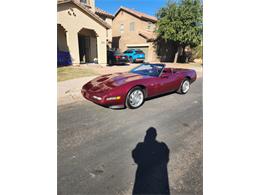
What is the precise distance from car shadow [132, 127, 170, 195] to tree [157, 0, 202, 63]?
15.6 m

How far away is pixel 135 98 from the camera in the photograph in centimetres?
420

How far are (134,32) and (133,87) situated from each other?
18.1 meters

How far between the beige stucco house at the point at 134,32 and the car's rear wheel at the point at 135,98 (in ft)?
53.0

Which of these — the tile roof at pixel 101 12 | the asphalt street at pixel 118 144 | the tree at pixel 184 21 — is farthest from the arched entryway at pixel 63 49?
the tree at pixel 184 21

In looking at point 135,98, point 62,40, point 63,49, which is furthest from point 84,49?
point 135,98

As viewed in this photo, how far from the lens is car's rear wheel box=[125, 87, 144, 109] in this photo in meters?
4.05

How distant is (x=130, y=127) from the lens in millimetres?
3199

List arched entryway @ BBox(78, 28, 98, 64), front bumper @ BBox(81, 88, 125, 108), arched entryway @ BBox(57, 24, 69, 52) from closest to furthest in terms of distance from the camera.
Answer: front bumper @ BBox(81, 88, 125, 108)
arched entryway @ BBox(57, 24, 69, 52)
arched entryway @ BBox(78, 28, 98, 64)

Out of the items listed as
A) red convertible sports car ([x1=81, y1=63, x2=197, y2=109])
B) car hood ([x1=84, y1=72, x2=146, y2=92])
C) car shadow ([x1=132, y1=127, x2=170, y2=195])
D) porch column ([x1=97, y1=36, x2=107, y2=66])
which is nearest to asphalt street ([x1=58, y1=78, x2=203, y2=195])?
car shadow ([x1=132, y1=127, x2=170, y2=195])

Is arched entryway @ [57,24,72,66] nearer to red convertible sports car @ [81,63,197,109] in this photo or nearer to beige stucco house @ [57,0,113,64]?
beige stucco house @ [57,0,113,64]

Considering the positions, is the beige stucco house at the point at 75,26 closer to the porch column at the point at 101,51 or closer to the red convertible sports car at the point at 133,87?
the porch column at the point at 101,51
